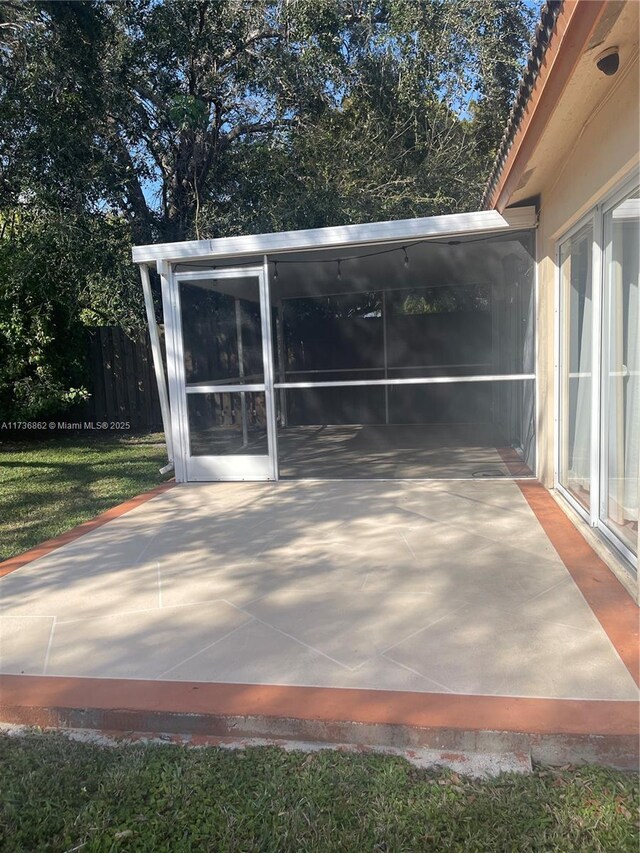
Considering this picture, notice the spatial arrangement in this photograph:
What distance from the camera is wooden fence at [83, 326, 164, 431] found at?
11.1m

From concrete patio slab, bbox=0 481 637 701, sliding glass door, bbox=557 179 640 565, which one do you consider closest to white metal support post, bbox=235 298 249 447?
concrete patio slab, bbox=0 481 637 701

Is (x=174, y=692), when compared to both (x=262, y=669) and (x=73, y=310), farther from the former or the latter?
(x=73, y=310)

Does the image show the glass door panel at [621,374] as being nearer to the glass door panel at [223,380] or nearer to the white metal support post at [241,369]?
the glass door panel at [223,380]

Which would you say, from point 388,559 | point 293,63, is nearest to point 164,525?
point 388,559

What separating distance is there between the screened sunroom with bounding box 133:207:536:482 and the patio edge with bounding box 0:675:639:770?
3972 mm

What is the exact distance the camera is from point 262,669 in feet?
9.35

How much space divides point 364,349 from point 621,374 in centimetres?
896

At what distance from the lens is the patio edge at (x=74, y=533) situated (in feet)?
14.7

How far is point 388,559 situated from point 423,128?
27.8 ft

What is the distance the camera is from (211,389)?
6848 mm

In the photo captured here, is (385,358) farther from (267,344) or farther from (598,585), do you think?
(598,585)

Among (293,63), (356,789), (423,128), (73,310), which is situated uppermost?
(293,63)

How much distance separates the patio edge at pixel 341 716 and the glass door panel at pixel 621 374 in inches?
59.2

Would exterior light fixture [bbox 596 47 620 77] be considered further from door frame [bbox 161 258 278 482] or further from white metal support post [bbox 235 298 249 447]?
white metal support post [bbox 235 298 249 447]
